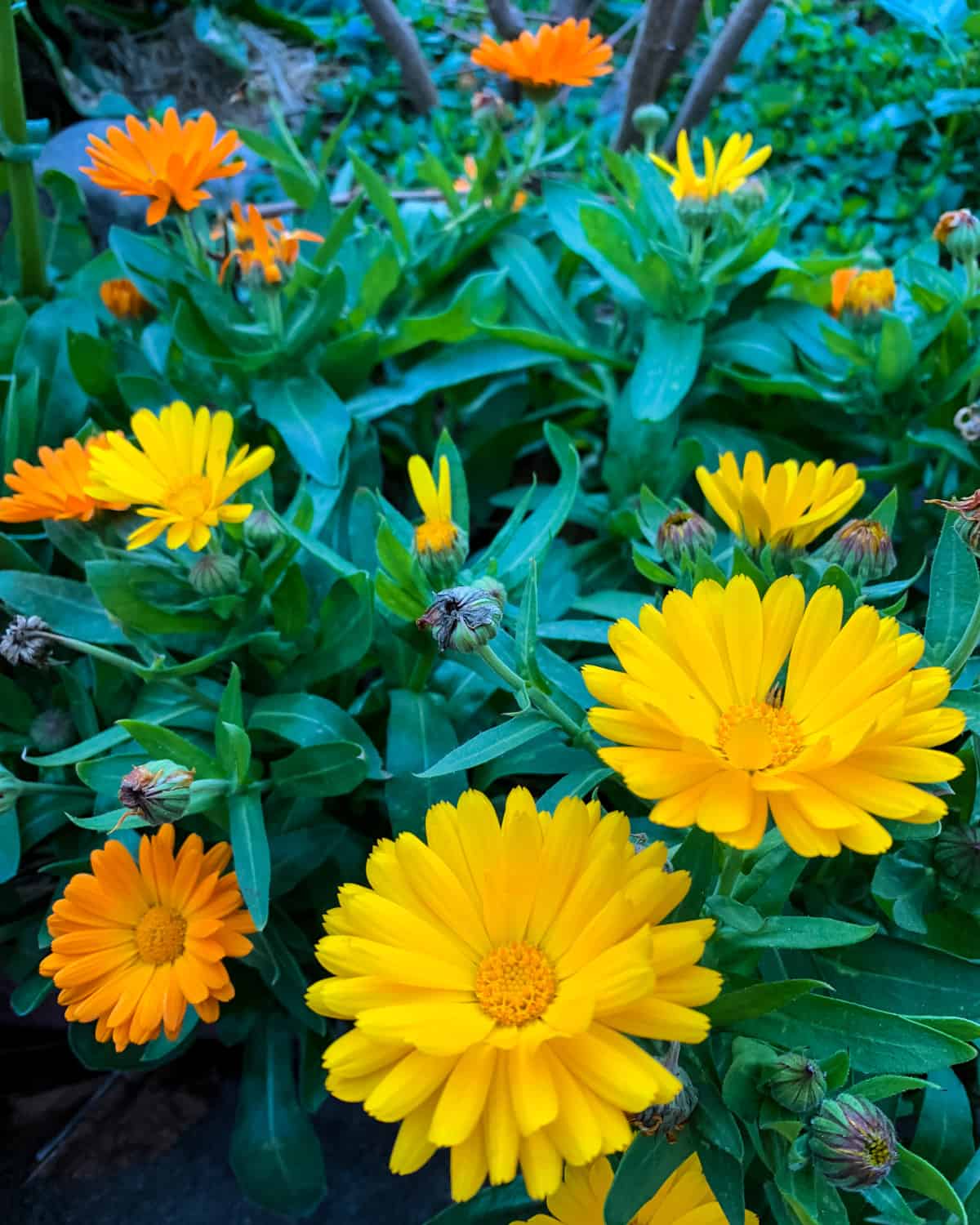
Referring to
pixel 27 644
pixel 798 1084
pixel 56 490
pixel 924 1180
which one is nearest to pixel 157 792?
pixel 27 644

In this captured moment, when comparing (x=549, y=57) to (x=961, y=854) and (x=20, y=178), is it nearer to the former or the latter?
(x=20, y=178)

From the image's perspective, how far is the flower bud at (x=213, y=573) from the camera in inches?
37.5

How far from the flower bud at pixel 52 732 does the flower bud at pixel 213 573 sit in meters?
0.25

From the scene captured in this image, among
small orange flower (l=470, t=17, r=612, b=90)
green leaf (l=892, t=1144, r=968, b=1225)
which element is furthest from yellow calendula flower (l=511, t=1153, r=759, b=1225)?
small orange flower (l=470, t=17, r=612, b=90)

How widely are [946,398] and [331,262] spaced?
87 centimetres

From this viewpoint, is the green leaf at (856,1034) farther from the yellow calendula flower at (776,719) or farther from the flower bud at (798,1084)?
the yellow calendula flower at (776,719)

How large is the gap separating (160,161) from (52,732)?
68cm

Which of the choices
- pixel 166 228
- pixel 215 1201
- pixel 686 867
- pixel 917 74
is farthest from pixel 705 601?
pixel 917 74

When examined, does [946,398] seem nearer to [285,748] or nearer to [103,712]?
[285,748]

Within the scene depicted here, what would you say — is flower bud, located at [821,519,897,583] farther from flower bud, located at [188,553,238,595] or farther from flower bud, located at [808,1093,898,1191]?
flower bud, located at [188,553,238,595]

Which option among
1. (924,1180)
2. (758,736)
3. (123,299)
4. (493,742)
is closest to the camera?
(758,736)

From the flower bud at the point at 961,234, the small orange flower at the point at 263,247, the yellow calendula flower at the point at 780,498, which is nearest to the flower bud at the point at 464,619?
the yellow calendula flower at the point at 780,498

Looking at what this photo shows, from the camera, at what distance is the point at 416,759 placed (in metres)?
0.96

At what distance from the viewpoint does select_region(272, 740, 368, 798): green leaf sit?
0.89 meters
